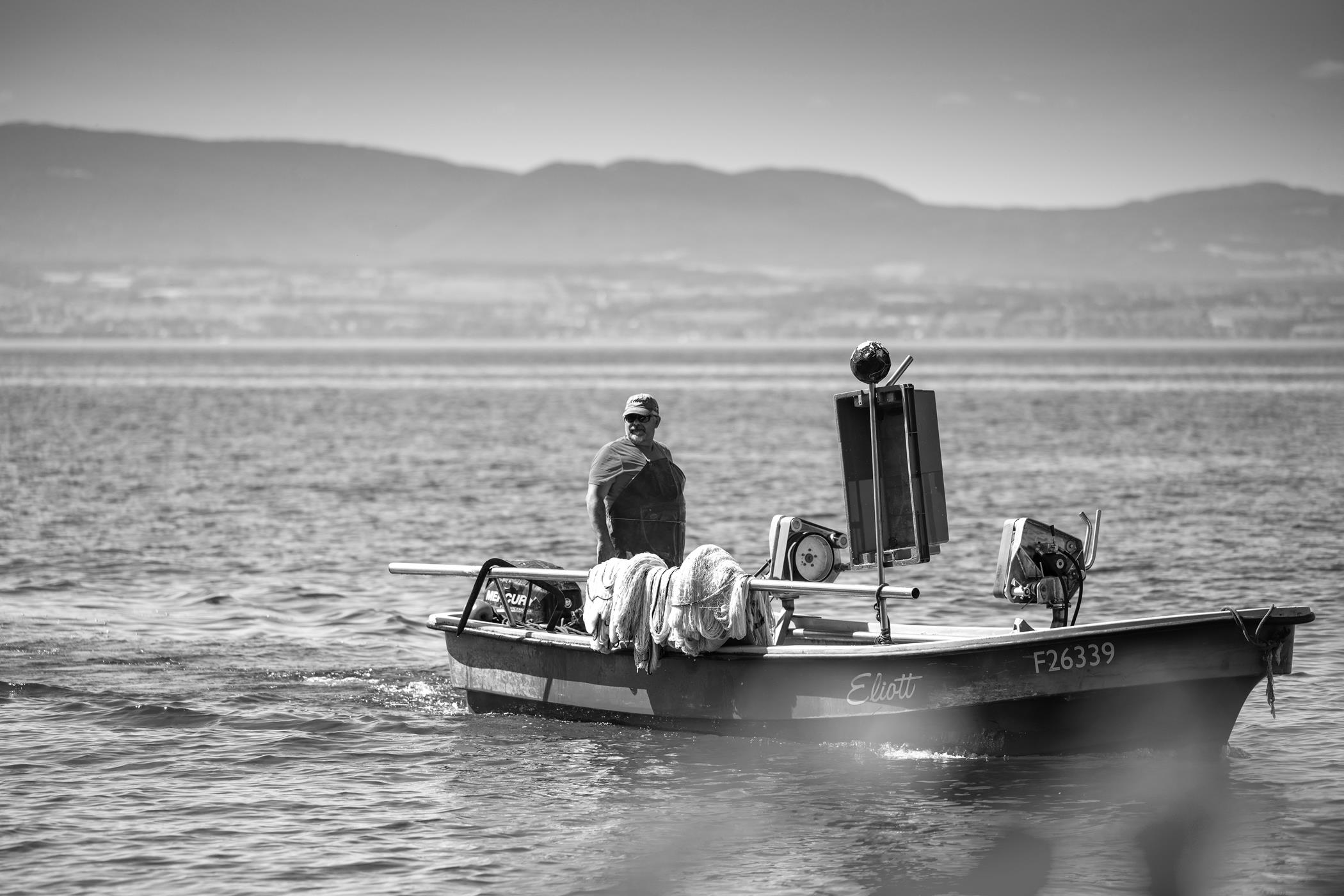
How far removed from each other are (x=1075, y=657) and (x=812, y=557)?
2.51m

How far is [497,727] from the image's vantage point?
14.1 m

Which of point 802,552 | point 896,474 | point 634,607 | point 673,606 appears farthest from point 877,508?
point 634,607

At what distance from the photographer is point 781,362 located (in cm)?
18062

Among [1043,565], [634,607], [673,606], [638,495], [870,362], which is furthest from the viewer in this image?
[638,495]

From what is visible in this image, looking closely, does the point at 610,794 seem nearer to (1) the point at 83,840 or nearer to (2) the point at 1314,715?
(1) the point at 83,840

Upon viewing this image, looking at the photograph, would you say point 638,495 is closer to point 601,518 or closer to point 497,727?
point 601,518

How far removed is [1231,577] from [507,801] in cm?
1278

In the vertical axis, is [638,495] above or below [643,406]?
below

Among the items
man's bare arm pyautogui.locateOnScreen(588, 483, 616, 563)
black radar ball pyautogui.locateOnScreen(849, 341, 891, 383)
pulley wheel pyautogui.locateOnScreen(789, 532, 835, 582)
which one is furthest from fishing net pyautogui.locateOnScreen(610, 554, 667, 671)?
black radar ball pyautogui.locateOnScreen(849, 341, 891, 383)

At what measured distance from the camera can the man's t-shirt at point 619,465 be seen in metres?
13.2

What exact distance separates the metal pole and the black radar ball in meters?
0.08

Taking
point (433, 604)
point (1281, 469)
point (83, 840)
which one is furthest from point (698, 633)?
point (1281, 469)

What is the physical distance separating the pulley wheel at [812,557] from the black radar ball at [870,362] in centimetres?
167

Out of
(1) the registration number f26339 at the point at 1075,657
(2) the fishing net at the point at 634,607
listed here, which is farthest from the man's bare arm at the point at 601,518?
(1) the registration number f26339 at the point at 1075,657
